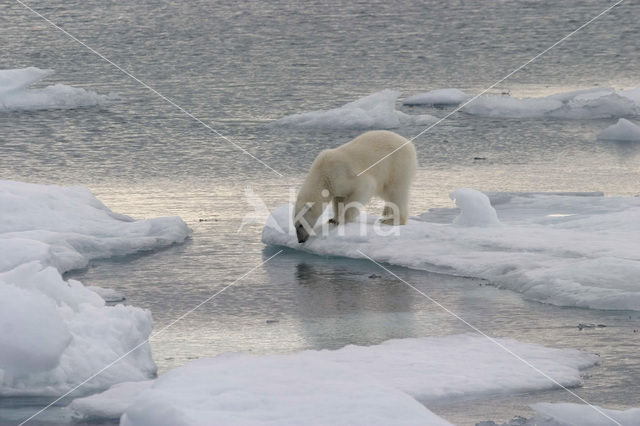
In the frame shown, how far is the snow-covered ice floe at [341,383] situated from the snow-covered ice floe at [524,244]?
3.69ft

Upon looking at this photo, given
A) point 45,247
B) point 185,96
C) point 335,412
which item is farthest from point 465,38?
point 335,412

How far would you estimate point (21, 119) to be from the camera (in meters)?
14.3

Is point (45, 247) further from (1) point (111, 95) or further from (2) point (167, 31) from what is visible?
(2) point (167, 31)

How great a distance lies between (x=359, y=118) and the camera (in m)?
13.2

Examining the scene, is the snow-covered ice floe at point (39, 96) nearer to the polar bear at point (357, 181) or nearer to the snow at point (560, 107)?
the snow at point (560, 107)

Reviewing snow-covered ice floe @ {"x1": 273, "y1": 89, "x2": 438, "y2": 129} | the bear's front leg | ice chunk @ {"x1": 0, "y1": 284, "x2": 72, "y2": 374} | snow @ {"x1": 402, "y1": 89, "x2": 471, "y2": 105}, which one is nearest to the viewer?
ice chunk @ {"x1": 0, "y1": 284, "x2": 72, "y2": 374}

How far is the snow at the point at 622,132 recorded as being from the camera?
12656 mm

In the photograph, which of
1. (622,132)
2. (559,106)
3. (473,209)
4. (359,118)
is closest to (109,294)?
(473,209)

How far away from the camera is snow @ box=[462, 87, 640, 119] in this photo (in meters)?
14.1

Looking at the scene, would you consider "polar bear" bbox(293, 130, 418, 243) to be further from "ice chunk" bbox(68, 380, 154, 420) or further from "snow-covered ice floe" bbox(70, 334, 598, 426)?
"ice chunk" bbox(68, 380, 154, 420)

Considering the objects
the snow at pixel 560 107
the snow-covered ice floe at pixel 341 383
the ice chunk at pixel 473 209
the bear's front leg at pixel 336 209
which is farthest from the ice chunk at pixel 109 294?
the snow at pixel 560 107

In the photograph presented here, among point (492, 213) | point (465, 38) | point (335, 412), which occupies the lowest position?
point (335, 412)

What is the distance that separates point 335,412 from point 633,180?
672 cm

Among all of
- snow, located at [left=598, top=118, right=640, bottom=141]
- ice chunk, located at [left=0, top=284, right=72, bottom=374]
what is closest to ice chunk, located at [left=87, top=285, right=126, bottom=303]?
ice chunk, located at [left=0, top=284, right=72, bottom=374]
